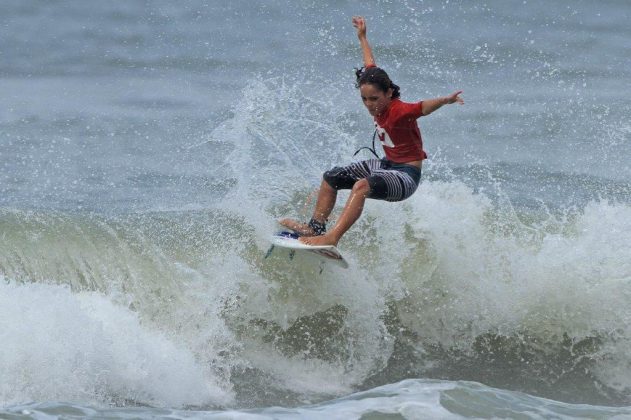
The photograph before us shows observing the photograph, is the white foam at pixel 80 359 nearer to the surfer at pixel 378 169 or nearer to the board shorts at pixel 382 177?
the surfer at pixel 378 169

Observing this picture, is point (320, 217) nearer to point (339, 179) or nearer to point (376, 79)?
point (339, 179)

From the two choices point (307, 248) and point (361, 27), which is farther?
point (361, 27)

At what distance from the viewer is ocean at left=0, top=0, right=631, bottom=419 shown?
6.57m

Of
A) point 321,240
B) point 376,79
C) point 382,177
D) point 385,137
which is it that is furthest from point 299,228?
point 376,79

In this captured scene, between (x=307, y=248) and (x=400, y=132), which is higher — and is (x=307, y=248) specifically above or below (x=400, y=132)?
below

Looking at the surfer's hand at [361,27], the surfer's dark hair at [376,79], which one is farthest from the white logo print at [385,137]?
the surfer's hand at [361,27]

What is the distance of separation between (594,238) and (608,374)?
1262 millimetres

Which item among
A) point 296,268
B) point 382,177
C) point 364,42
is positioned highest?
point 364,42

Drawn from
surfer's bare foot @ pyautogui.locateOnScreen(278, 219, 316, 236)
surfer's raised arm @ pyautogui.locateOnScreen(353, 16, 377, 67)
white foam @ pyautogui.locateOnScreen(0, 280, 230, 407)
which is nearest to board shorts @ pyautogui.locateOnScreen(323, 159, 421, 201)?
surfer's bare foot @ pyautogui.locateOnScreen(278, 219, 316, 236)

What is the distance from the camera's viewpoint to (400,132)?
23.8 ft

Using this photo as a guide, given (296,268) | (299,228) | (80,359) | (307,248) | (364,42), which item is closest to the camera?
(80,359)

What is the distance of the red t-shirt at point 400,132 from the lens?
7.12m

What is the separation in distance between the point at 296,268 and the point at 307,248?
1.05 metres

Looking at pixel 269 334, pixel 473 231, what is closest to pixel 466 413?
pixel 269 334
